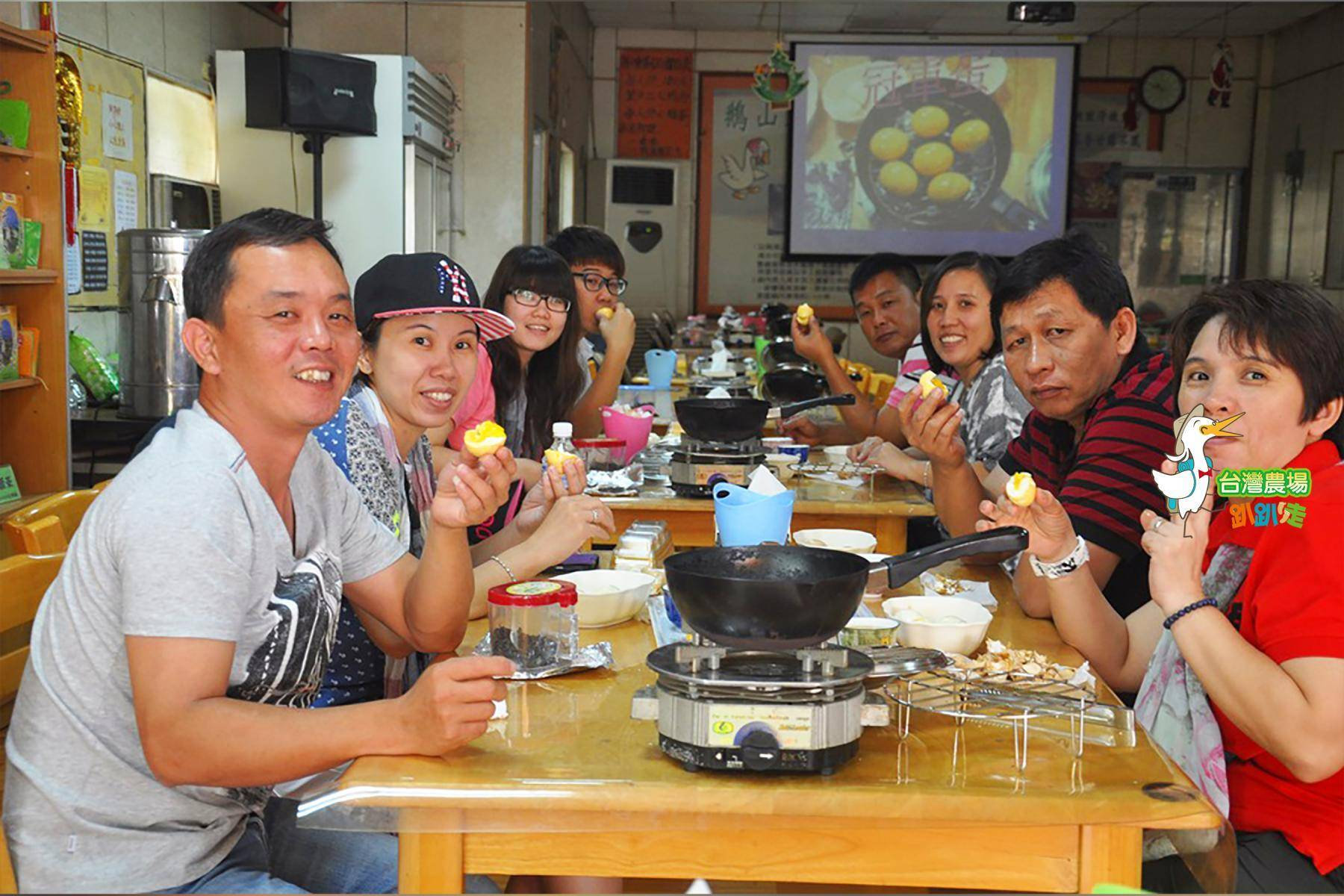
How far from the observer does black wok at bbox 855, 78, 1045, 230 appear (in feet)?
36.9

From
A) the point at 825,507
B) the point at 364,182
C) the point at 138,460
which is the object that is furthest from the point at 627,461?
the point at 364,182

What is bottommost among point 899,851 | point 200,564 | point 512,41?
point 899,851

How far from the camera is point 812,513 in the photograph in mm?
3256

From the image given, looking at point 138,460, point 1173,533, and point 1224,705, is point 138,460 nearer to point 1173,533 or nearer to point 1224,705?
point 1173,533

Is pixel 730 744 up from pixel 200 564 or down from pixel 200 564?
down

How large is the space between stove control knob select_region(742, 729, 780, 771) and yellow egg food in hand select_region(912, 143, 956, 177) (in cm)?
1074

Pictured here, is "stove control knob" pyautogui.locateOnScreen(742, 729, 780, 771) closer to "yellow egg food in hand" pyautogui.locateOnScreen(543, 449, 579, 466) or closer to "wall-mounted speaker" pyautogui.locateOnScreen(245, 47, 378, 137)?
"yellow egg food in hand" pyautogui.locateOnScreen(543, 449, 579, 466)

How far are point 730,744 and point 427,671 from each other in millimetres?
352

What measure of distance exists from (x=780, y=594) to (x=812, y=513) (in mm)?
1950

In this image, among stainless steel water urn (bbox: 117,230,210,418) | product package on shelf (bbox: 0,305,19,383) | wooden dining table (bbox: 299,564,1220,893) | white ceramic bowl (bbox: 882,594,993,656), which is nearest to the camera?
wooden dining table (bbox: 299,564,1220,893)

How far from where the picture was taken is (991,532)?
5.09 feet

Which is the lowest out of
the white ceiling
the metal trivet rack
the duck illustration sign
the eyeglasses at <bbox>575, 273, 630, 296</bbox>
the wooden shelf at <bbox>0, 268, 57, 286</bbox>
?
the metal trivet rack

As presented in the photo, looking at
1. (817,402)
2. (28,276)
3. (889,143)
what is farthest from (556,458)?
(889,143)

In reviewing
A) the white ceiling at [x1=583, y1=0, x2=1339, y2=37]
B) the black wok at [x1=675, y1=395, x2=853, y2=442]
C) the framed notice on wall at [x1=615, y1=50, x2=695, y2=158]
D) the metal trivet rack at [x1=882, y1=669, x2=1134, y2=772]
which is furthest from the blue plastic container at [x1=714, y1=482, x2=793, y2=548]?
the framed notice on wall at [x1=615, y1=50, x2=695, y2=158]
